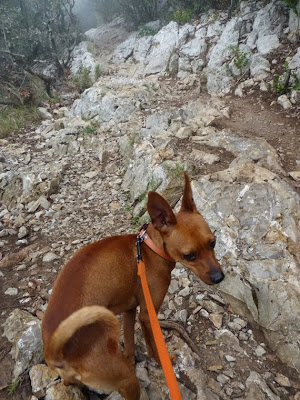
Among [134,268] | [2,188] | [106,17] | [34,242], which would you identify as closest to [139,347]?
[134,268]

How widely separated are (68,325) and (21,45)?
13.9m

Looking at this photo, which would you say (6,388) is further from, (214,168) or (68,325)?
(214,168)

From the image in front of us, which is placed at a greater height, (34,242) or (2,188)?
(2,188)

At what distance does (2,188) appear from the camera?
19.5ft

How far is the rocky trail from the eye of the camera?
9.57 feet

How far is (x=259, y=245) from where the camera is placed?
364cm

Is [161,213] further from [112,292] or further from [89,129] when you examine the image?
[89,129]

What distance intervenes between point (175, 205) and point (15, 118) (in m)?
6.84

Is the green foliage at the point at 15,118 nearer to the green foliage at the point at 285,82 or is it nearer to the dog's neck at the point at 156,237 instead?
the green foliage at the point at 285,82

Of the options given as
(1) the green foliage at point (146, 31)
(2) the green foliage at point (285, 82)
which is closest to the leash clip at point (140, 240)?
(2) the green foliage at point (285, 82)

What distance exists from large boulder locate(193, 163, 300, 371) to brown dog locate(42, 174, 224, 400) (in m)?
1.15

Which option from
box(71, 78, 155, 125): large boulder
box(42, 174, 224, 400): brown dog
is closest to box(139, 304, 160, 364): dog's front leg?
box(42, 174, 224, 400): brown dog

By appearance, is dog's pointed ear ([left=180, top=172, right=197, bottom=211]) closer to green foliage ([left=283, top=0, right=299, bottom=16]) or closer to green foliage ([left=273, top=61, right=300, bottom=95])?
green foliage ([left=273, top=61, right=300, bottom=95])

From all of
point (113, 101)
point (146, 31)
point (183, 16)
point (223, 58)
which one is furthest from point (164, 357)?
point (146, 31)
